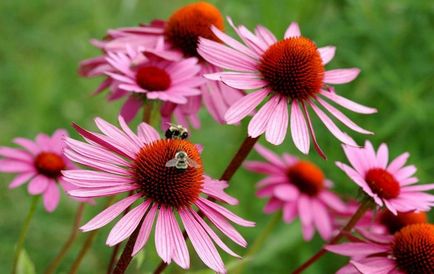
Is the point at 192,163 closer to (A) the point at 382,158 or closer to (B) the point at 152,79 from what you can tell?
(B) the point at 152,79

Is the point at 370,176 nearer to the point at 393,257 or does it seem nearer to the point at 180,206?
the point at 393,257

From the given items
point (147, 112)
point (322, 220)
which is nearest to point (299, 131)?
point (147, 112)

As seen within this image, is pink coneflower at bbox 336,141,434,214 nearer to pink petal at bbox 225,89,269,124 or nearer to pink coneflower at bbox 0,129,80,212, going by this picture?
pink petal at bbox 225,89,269,124

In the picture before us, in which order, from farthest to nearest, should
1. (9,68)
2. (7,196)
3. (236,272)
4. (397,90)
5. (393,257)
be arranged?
(9,68) < (7,196) < (397,90) < (236,272) < (393,257)

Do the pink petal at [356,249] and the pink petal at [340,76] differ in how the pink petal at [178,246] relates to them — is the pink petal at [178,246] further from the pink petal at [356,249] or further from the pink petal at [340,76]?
the pink petal at [340,76]

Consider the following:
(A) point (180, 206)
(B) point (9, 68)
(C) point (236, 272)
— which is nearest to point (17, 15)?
(B) point (9, 68)

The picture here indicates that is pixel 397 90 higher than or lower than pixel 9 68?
lower
